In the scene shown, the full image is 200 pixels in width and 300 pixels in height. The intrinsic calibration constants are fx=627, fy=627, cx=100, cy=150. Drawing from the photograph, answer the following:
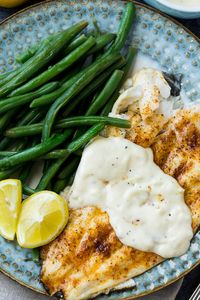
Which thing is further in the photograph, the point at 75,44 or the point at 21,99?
the point at 75,44

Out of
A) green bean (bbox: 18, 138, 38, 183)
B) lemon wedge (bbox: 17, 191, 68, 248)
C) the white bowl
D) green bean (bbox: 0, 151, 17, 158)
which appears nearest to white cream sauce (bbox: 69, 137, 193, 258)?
lemon wedge (bbox: 17, 191, 68, 248)

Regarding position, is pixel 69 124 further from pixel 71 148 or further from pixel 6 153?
pixel 6 153

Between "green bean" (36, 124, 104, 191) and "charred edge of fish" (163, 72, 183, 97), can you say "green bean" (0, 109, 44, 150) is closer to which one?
"green bean" (36, 124, 104, 191)

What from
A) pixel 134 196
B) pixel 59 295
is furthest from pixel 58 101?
pixel 59 295

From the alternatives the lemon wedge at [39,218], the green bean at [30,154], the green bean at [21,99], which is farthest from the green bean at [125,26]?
the lemon wedge at [39,218]

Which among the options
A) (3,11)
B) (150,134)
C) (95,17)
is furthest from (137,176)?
(3,11)

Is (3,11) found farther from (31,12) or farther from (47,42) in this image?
(47,42)
